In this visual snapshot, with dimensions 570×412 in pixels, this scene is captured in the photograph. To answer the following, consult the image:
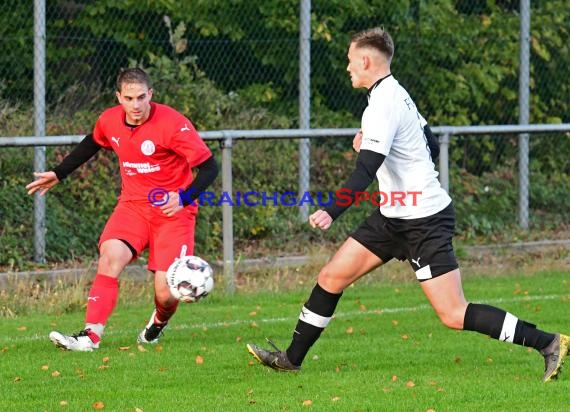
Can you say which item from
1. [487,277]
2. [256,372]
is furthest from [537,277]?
[256,372]

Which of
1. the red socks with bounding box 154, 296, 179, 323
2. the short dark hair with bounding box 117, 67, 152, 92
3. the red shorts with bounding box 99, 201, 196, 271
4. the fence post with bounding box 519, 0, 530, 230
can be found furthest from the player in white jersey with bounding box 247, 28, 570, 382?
the fence post with bounding box 519, 0, 530, 230

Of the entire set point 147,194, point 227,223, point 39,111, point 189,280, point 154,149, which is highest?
point 154,149

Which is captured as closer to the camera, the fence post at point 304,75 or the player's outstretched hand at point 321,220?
the player's outstretched hand at point 321,220

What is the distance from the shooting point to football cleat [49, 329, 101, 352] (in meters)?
9.32

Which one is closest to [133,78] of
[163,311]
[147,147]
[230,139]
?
[147,147]

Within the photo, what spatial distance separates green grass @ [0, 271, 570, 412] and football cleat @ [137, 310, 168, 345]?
92mm

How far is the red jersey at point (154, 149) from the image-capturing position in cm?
962

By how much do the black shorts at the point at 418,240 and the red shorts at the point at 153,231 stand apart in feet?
5.86

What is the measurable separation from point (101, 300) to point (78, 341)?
319 mm

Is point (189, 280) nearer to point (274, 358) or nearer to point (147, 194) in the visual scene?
point (147, 194)

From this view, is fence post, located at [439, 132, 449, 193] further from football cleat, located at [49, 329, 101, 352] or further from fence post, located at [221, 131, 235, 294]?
football cleat, located at [49, 329, 101, 352]

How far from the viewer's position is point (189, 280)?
936 cm

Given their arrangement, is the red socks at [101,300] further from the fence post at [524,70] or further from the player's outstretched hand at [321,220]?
the fence post at [524,70]

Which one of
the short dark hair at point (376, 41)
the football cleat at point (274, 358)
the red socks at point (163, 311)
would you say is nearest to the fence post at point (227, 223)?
the red socks at point (163, 311)
